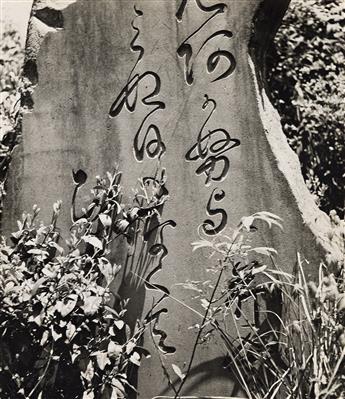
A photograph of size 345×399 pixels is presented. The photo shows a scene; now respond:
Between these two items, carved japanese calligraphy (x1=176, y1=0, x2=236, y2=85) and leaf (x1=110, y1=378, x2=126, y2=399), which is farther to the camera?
carved japanese calligraphy (x1=176, y1=0, x2=236, y2=85)

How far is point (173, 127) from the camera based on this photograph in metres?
3.24

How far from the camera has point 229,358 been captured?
3.03 m

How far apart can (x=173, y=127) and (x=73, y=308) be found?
2.71ft

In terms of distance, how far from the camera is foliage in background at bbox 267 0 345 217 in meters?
4.39

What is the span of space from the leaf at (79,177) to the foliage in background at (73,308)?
11 cm

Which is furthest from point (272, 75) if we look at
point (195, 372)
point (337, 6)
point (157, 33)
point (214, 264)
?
point (195, 372)

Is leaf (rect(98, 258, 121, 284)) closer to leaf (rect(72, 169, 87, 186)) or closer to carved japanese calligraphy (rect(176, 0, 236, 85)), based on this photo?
leaf (rect(72, 169, 87, 186))

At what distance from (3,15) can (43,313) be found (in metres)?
3.16

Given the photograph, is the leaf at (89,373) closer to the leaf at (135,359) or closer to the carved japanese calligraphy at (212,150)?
the leaf at (135,359)

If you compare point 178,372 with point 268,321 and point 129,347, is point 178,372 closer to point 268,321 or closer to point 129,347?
point 129,347

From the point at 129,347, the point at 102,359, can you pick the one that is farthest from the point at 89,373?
the point at 129,347

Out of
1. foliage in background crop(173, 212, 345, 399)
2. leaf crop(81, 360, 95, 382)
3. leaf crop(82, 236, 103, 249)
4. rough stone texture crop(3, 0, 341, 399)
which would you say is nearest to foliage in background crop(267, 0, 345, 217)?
rough stone texture crop(3, 0, 341, 399)

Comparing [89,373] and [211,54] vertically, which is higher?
[211,54]

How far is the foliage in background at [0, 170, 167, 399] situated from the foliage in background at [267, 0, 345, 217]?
4.85ft
